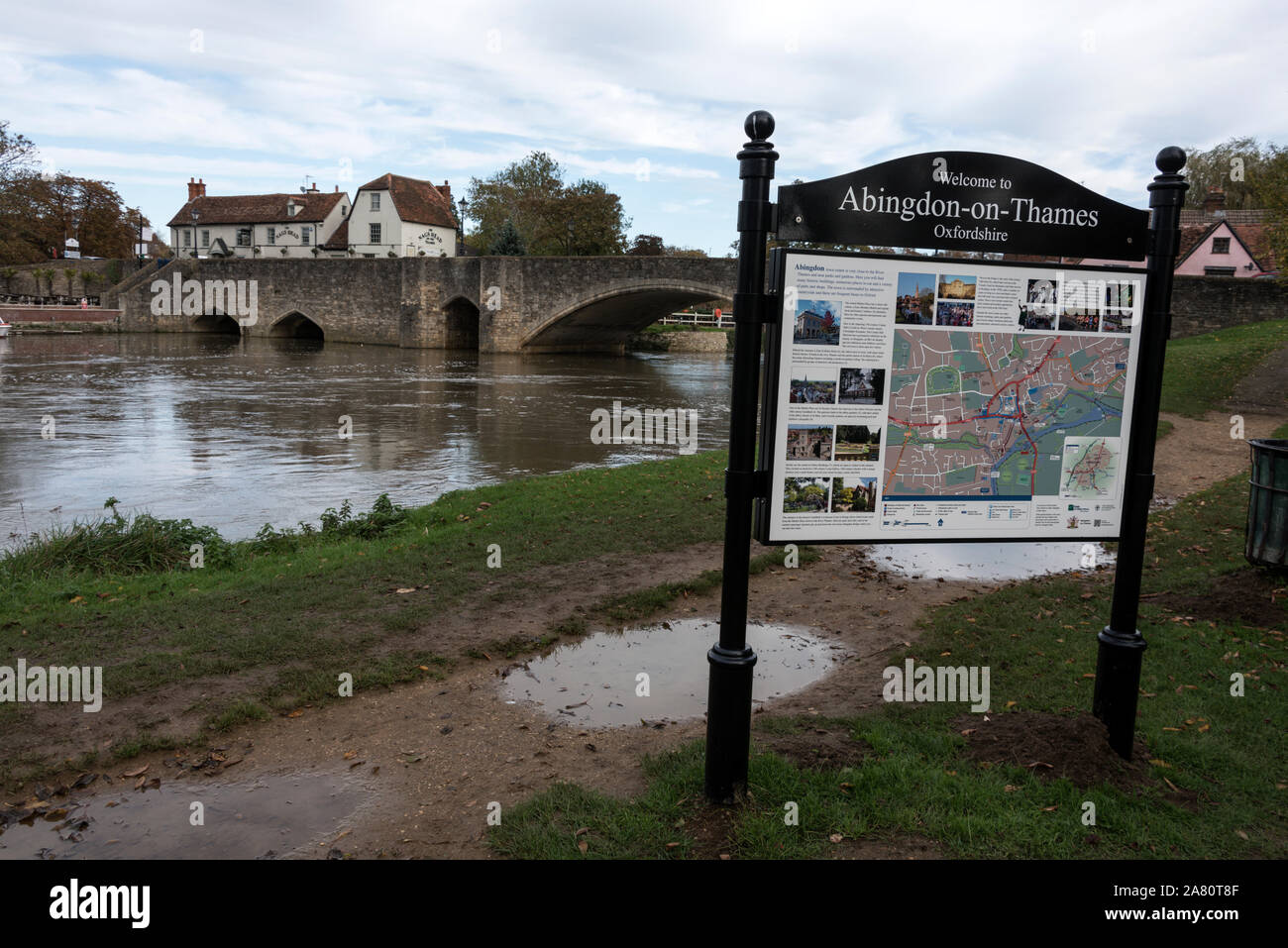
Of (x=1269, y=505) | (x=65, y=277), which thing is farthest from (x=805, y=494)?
(x=65, y=277)

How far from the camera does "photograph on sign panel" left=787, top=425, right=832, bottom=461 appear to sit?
13.5 feet

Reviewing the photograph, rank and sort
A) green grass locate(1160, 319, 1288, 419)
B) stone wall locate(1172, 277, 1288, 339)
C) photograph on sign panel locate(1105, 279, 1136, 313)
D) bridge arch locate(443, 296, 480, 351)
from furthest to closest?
1. bridge arch locate(443, 296, 480, 351)
2. stone wall locate(1172, 277, 1288, 339)
3. green grass locate(1160, 319, 1288, 419)
4. photograph on sign panel locate(1105, 279, 1136, 313)

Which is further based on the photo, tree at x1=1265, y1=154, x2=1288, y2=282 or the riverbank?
tree at x1=1265, y1=154, x2=1288, y2=282

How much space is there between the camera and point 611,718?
17.4ft

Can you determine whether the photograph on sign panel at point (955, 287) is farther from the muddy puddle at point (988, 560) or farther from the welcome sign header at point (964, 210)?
the muddy puddle at point (988, 560)

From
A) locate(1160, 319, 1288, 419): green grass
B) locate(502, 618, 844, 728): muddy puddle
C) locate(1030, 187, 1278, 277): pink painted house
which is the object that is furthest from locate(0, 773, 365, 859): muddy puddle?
locate(1030, 187, 1278, 277): pink painted house

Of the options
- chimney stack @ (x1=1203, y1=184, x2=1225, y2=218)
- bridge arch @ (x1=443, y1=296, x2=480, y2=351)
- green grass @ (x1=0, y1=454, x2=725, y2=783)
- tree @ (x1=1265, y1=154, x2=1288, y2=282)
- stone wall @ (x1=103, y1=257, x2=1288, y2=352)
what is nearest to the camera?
green grass @ (x1=0, y1=454, x2=725, y2=783)

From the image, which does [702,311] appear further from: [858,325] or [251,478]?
[858,325]

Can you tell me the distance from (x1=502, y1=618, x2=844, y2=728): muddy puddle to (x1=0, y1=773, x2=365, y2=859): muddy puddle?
143 centimetres

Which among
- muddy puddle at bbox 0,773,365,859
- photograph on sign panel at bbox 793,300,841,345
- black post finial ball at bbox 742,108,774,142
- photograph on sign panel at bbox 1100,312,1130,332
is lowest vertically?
muddy puddle at bbox 0,773,365,859

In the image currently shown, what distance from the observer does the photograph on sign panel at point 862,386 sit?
13.6 feet

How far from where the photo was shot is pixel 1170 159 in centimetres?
414

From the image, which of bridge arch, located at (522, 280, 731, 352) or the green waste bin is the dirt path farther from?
bridge arch, located at (522, 280, 731, 352)
